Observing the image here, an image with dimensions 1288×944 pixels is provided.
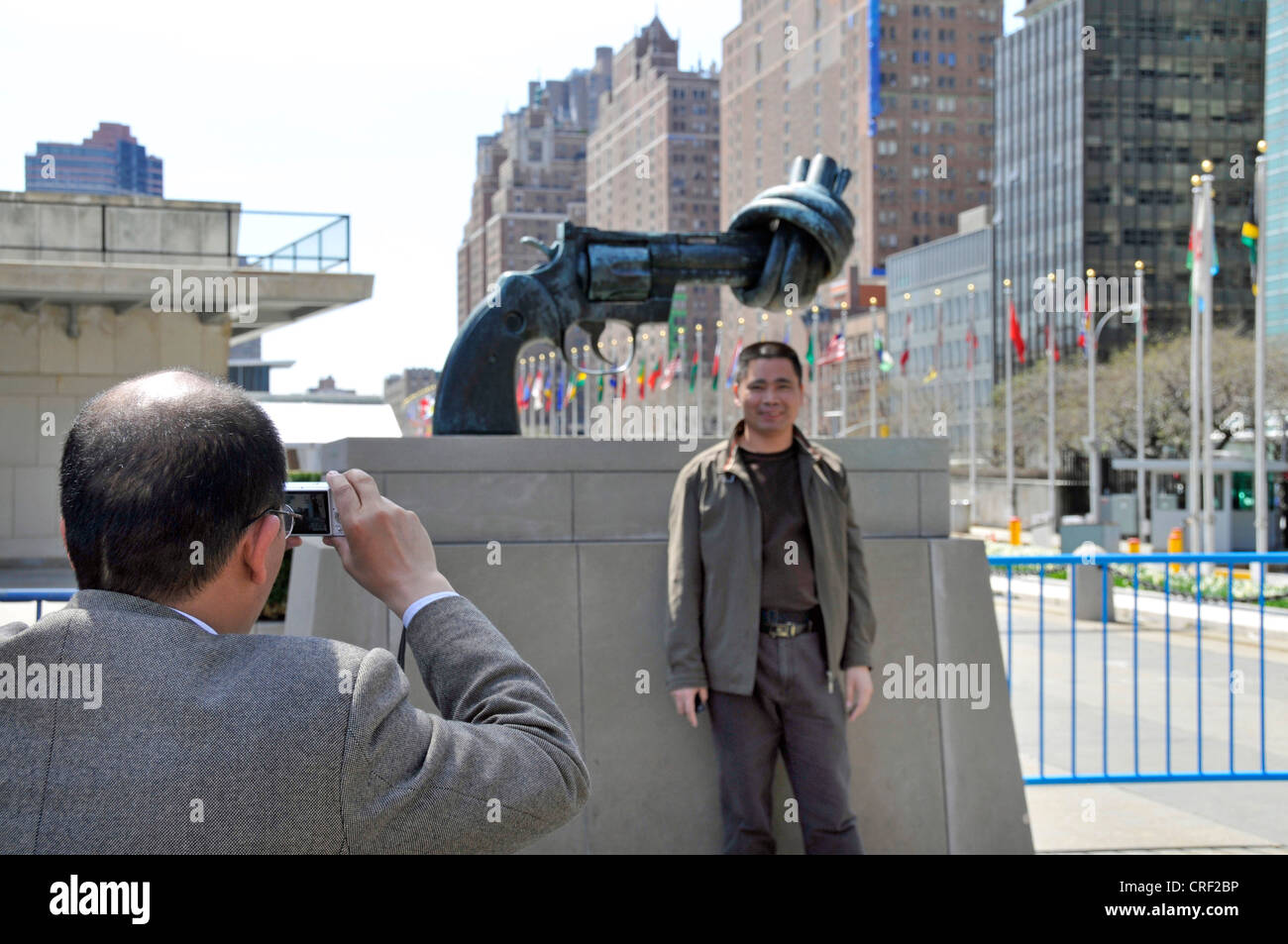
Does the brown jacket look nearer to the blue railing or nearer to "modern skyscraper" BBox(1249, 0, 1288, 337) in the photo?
the blue railing

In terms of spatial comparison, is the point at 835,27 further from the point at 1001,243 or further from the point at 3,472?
the point at 3,472

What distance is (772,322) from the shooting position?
82938 millimetres

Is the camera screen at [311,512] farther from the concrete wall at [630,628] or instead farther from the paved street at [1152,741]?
the paved street at [1152,741]

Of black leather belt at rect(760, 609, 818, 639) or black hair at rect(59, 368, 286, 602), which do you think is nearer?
black hair at rect(59, 368, 286, 602)

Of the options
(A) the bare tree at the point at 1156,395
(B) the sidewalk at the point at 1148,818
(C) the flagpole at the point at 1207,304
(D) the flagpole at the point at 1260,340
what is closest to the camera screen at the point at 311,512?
(B) the sidewalk at the point at 1148,818

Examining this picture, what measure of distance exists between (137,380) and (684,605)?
119 inches

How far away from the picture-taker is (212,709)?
1457 millimetres

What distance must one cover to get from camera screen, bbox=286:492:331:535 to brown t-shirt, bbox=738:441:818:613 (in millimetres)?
2790

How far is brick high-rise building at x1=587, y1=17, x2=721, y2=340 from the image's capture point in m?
152

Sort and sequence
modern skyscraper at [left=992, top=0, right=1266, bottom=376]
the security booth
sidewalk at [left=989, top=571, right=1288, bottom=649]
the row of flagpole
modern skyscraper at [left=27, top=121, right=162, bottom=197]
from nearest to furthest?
sidewalk at [left=989, top=571, right=1288, bottom=649], the row of flagpole, the security booth, modern skyscraper at [left=992, top=0, right=1266, bottom=376], modern skyscraper at [left=27, top=121, right=162, bottom=197]

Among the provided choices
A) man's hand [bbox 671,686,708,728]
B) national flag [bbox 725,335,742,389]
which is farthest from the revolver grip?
man's hand [bbox 671,686,708,728]

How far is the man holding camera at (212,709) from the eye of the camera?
1.44 meters
